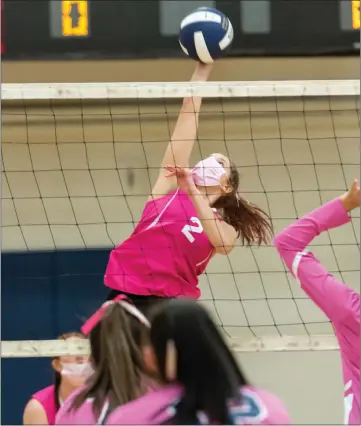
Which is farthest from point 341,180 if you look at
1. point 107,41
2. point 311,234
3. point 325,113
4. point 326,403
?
point 311,234

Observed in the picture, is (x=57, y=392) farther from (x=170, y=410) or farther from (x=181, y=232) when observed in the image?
(x=170, y=410)

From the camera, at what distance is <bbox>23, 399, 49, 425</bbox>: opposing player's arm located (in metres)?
3.50

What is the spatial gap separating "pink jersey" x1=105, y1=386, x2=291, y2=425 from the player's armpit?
479mm

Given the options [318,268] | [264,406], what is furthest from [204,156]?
[264,406]

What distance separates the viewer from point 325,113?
5160 mm

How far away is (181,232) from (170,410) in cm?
183

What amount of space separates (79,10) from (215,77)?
92 cm

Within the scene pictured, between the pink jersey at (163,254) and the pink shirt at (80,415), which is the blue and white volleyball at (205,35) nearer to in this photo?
the pink jersey at (163,254)

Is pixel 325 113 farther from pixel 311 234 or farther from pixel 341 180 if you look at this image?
pixel 311 234

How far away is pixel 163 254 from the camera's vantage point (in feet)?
12.0

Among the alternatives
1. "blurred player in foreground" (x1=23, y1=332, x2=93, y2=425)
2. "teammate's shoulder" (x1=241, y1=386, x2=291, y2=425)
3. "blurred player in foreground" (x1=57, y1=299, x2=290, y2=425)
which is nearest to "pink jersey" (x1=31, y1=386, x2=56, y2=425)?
"blurred player in foreground" (x1=23, y1=332, x2=93, y2=425)

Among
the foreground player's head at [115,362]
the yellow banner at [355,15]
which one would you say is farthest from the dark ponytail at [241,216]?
the foreground player's head at [115,362]

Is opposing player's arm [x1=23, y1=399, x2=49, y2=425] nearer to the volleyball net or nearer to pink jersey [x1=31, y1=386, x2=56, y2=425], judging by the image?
pink jersey [x1=31, y1=386, x2=56, y2=425]

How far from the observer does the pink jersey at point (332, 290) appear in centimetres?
241
